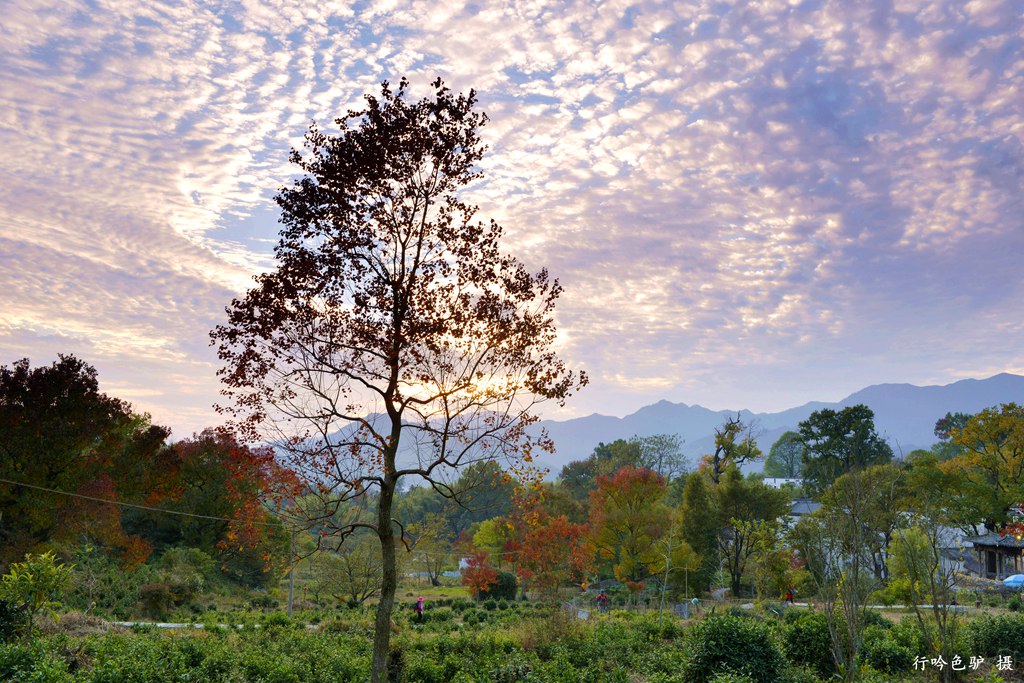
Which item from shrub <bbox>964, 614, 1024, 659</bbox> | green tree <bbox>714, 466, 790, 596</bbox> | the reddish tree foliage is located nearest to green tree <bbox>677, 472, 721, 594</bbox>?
green tree <bbox>714, 466, 790, 596</bbox>

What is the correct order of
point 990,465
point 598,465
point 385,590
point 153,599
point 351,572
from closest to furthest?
1. point 385,590
2. point 153,599
3. point 351,572
4. point 990,465
5. point 598,465

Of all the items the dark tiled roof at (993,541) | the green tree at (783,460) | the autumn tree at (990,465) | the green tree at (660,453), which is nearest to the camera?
the autumn tree at (990,465)

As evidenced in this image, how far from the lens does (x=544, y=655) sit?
13406 millimetres

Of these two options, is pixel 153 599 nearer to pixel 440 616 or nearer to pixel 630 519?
pixel 440 616

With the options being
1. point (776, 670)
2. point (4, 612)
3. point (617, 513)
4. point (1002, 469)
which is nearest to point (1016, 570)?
point (1002, 469)

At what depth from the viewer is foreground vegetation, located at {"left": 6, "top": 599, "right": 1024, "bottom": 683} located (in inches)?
402

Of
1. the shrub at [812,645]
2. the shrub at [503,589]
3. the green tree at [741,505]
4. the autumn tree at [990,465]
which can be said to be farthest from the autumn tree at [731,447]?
the shrub at [812,645]

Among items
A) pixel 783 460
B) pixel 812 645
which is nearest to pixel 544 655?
pixel 812 645

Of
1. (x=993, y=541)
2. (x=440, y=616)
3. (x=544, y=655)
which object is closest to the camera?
(x=544, y=655)

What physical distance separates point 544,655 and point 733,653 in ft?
14.9

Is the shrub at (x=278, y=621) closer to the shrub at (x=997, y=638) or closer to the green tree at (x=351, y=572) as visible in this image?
the green tree at (x=351, y=572)

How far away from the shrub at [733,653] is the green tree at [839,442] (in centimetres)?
4710

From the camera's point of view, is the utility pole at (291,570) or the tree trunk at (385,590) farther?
the utility pole at (291,570)

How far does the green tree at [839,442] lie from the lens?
53.8 metres
